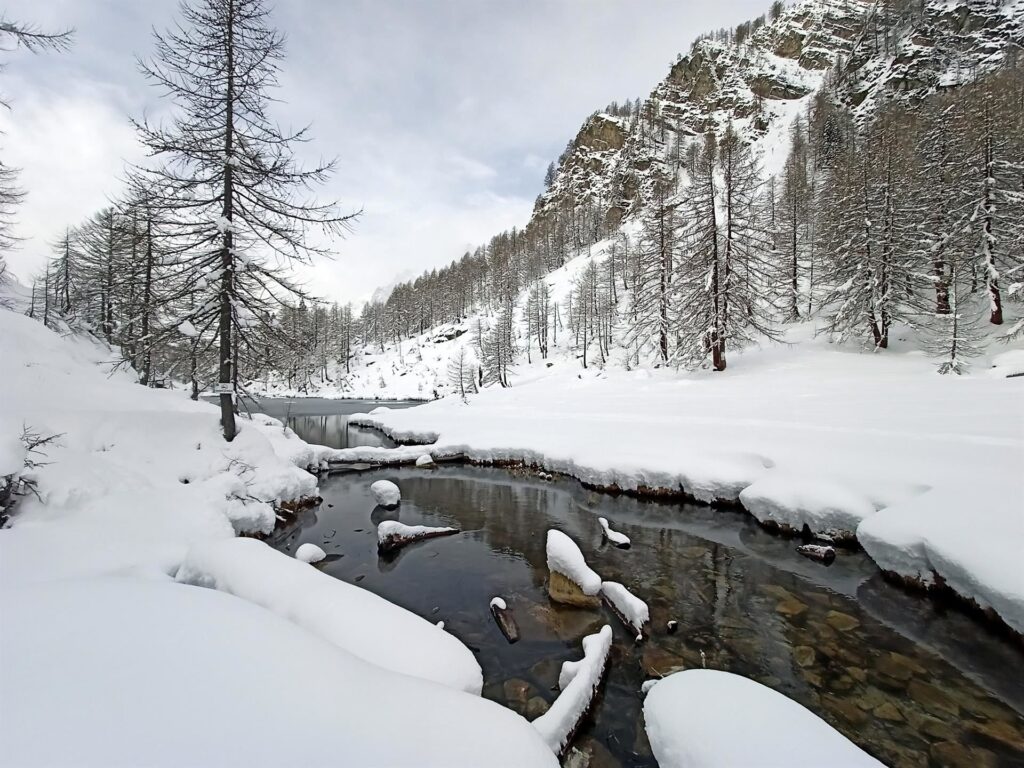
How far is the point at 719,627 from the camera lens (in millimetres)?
6367

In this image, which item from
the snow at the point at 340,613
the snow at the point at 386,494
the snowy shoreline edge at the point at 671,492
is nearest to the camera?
the snow at the point at 340,613

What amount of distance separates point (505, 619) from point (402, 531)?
4249 mm

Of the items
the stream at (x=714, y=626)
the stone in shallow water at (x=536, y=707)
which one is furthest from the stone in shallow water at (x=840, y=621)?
the stone in shallow water at (x=536, y=707)

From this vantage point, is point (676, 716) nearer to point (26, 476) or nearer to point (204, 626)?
point (204, 626)

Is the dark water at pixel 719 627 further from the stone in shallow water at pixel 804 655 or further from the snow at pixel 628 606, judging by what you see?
the snow at pixel 628 606

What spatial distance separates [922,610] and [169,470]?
49.8ft

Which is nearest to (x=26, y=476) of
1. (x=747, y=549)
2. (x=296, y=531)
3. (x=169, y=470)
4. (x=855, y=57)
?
(x=169, y=470)

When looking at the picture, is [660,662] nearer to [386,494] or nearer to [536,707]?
[536,707]

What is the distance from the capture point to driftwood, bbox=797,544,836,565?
8.14m

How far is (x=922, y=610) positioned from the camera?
6461 mm

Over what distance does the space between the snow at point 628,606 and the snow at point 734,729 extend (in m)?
2.74

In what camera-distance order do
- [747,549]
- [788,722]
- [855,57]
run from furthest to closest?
[855,57] < [747,549] < [788,722]

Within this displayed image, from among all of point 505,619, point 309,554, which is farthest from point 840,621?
point 309,554

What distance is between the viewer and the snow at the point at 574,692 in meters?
4.12
